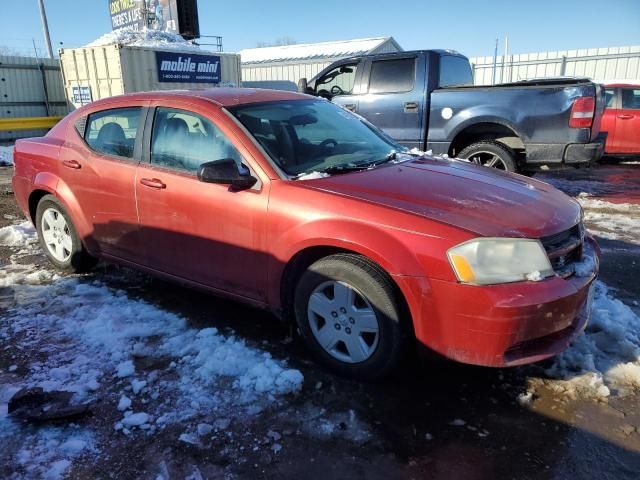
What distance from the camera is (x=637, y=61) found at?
683 inches

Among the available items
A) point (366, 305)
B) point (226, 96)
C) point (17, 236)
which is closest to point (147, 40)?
point (17, 236)

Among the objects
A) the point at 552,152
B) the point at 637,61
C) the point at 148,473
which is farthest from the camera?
the point at 637,61

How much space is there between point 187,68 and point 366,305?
1563cm

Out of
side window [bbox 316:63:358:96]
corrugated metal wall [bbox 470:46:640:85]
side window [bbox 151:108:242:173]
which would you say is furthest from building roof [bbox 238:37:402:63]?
side window [bbox 151:108:242:173]

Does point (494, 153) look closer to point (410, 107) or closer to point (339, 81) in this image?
point (410, 107)

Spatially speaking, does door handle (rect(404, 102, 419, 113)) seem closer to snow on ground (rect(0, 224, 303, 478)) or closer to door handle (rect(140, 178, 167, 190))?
door handle (rect(140, 178, 167, 190))

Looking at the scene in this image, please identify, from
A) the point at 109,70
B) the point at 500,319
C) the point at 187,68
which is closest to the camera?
the point at 500,319

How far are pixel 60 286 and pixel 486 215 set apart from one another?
3598mm

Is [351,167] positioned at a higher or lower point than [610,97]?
lower

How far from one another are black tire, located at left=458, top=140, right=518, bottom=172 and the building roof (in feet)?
62.8

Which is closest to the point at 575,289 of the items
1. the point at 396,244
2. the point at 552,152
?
the point at 396,244

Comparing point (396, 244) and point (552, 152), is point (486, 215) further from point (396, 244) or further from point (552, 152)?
point (552, 152)

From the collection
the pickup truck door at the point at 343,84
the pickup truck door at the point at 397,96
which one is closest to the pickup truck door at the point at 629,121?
the pickup truck door at the point at 397,96

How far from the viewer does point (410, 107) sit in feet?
25.0
